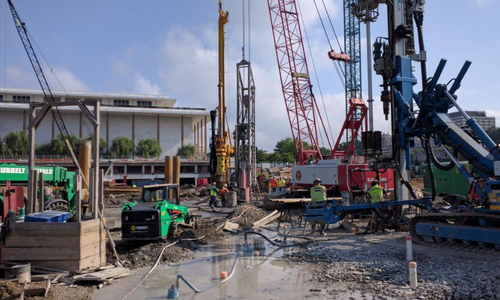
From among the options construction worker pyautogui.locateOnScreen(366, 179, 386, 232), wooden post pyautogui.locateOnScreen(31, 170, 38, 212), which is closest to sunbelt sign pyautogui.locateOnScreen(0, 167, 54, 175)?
wooden post pyautogui.locateOnScreen(31, 170, 38, 212)

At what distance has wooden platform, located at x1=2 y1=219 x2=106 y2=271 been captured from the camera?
8484 mm

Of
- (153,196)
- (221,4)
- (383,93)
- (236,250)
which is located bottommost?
(236,250)

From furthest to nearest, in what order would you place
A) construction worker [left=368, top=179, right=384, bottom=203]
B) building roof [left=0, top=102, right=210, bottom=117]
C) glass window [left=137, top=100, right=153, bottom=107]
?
1. glass window [left=137, top=100, right=153, bottom=107]
2. building roof [left=0, top=102, right=210, bottom=117]
3. construction worker [left=368, top=179, right=384, bottom=203]

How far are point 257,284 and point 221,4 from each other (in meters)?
34.2

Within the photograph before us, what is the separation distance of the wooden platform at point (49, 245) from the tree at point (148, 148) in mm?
71335

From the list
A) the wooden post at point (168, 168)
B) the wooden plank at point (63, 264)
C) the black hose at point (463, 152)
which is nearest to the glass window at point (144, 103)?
the wooden post at point (168, 168)

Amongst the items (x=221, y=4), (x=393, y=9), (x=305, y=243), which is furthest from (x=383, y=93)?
(x=221, y=4)

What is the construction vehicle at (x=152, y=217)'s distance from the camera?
1184cm

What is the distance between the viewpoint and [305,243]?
39.9 feet

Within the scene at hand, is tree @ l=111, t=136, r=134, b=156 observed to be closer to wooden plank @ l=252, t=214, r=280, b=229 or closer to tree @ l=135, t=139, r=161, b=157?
tree @ l=135, t=139, r=161, b=157

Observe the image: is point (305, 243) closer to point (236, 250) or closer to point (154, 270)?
point (236, 250)

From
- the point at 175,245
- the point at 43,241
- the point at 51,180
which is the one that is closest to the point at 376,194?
the point at 175,245

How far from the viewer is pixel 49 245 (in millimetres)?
8523

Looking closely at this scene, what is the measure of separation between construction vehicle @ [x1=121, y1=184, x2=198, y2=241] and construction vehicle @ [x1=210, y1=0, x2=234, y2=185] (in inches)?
776
